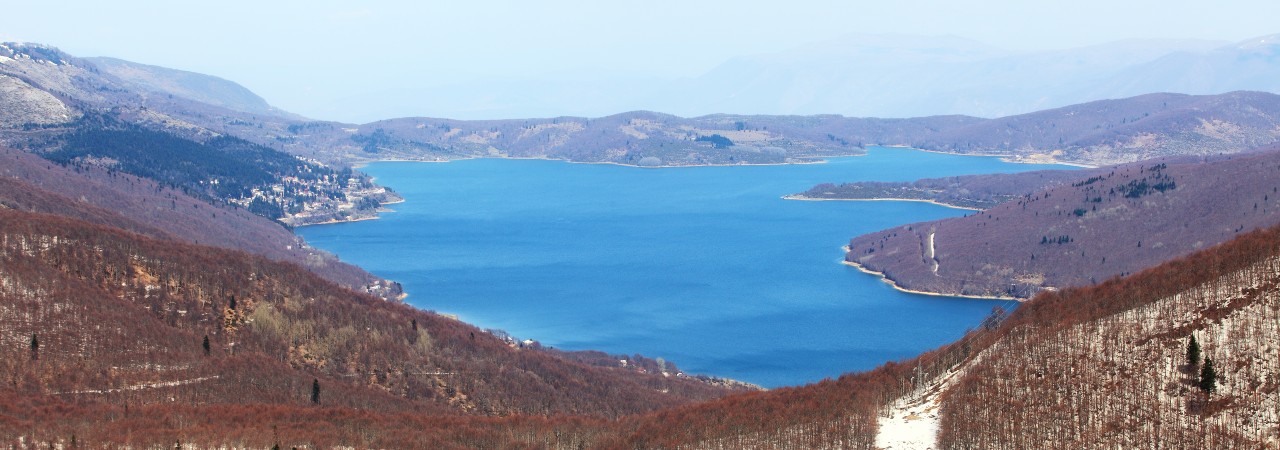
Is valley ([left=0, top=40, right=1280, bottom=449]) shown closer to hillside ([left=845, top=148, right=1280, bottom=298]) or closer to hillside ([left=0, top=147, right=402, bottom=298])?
hillside ([left=845, top=148, right=1280, bottom=298])

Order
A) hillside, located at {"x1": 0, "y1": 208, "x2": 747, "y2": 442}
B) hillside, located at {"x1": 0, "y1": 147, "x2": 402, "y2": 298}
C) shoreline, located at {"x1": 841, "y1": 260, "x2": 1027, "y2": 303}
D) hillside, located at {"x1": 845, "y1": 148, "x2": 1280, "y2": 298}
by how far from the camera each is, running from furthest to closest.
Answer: shoreline, located at {"x1": 841, "y1": 260, "x2": 1027, "y2": 303} < hillside, located at {"x1": 845, "y1": 148, "x2": 1280, "y2": 298} < hillside, located at {"x1": 0, "y1": 147, "x2": 402, "y2": 298} < hillside, located at {"x1": 0, "y1": 208, "x2": 747, "y2": 442}

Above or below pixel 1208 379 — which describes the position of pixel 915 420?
below

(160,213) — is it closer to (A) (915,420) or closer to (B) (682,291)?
(B) (682,291)

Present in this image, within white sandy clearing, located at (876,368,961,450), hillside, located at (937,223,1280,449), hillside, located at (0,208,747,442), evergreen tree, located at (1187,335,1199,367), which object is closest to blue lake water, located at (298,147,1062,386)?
hillside, located at (0,208,747,442)

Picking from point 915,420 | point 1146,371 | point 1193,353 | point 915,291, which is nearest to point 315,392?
point 915,420

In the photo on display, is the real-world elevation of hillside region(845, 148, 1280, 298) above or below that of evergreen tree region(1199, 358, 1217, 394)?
below

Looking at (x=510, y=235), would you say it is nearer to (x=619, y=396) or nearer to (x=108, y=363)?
(x=619, y=396)
